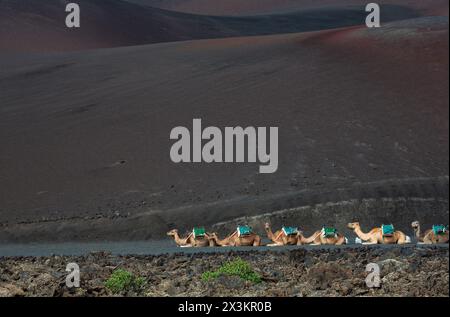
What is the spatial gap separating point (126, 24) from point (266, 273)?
109 meters

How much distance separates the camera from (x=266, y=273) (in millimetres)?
26641

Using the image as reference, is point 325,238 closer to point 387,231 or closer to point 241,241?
point 387,231

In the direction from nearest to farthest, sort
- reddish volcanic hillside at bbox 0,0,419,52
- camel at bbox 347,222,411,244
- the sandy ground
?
the sandy ground
camel at bbox 347,222,411,244
reddish volcanic hillside at bbox 0,0,419,52

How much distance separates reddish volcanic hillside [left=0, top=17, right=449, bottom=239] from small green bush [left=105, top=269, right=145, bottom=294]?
38.8ft

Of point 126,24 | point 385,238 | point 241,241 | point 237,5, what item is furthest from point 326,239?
point 237,5

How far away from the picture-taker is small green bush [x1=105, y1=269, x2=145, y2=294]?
2425 cm

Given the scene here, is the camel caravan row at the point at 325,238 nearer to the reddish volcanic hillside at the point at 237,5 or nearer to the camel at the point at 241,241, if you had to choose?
the camel at the point at 241,241

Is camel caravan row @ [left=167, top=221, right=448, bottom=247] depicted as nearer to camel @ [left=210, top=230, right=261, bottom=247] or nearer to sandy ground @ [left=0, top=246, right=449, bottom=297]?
camel @ [left=210, top=230, right=261, bottom=247]

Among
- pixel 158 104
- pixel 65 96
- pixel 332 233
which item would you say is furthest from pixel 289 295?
pixel 65 96

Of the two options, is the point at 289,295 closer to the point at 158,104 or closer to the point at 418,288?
the point at 418,288

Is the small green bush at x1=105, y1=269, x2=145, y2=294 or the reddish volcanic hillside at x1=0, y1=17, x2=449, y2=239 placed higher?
the reddish volcanic hillside at x1=0, y1=17, x2=449, y2=239

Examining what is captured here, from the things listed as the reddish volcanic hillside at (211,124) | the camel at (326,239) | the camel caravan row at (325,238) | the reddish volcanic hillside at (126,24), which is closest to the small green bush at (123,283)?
the camel caravan row at (325,238)

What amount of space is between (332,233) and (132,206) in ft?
72.0

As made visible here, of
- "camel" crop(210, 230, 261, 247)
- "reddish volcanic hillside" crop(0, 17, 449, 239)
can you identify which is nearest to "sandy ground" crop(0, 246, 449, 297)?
"camel" crop(210, 230, 261, 247)
